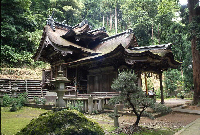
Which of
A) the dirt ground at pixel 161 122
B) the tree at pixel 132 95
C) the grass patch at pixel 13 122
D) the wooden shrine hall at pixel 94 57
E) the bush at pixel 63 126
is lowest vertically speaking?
the dirt ground at pixel 161 122

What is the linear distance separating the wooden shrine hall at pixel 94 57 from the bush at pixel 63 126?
22.4 feet

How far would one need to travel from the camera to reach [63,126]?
384cm

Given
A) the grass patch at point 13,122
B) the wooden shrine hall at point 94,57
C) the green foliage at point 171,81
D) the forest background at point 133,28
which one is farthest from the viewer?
the green foliage at point 171,81

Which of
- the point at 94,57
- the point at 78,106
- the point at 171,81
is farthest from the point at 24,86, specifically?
the point at 171,81

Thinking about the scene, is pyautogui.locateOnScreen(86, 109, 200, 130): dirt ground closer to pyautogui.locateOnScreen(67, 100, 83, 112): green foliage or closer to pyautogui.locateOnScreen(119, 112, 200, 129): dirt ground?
pyautogui.locateOnScreen(119, 112, 200, 129): dirt ground

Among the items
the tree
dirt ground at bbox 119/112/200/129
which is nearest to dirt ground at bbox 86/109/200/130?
dirt ground at bbox 119/112/200/129

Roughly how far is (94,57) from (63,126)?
8.59 meters

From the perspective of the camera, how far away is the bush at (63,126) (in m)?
3.71

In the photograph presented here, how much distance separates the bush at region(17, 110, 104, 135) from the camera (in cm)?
371

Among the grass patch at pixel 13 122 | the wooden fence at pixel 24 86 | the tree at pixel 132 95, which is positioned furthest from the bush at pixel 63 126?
the wooden fence at pixel 24 86

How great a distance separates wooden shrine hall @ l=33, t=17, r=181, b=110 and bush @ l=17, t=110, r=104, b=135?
6.83 meters

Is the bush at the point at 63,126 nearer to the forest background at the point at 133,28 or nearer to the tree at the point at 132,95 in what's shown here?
the tree at the point at 132,95

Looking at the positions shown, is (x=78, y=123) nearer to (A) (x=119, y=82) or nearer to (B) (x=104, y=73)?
(A) (x=119, y=82)

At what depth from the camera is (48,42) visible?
15.5 m
